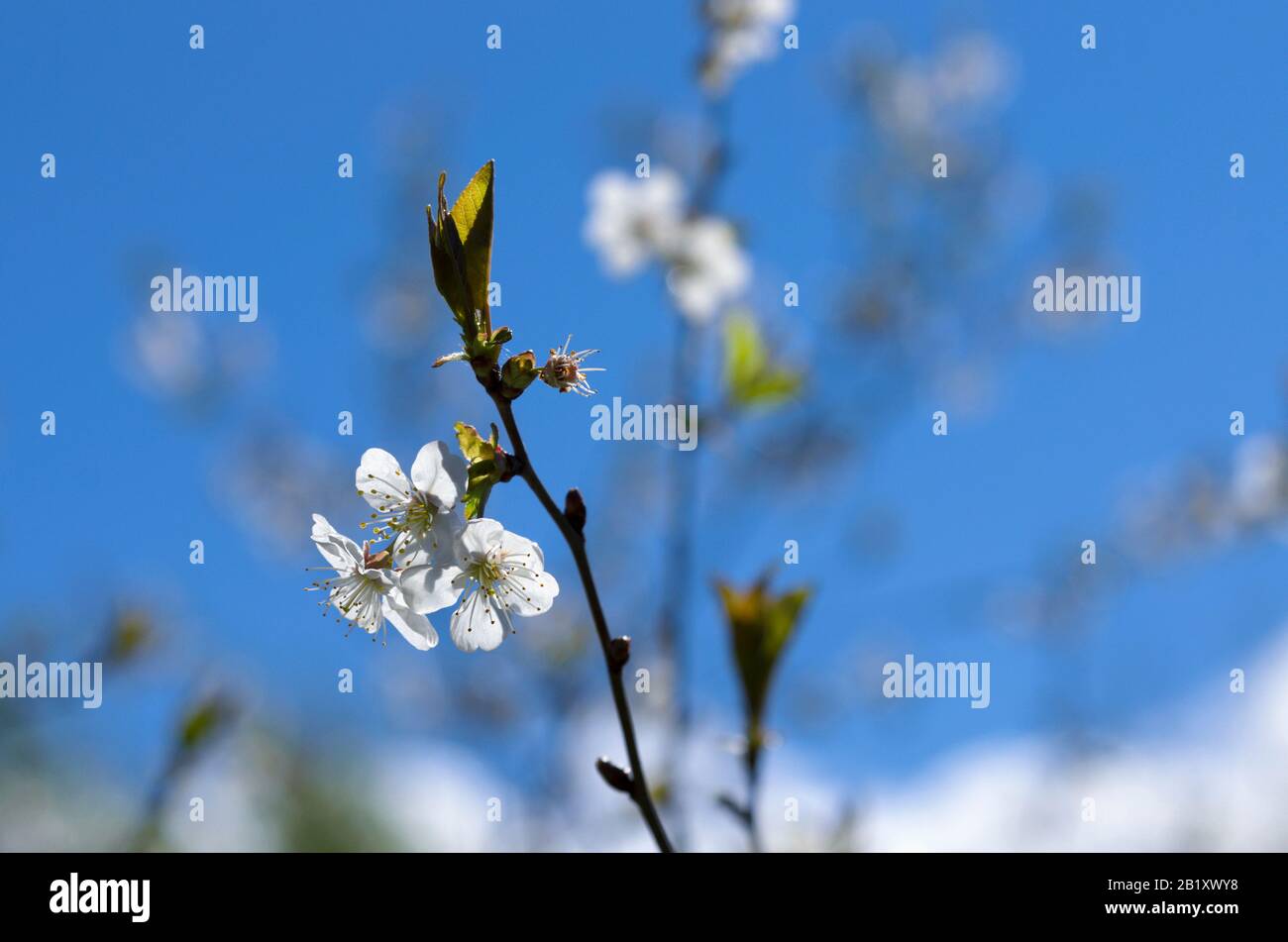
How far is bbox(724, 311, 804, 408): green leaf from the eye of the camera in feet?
6.05

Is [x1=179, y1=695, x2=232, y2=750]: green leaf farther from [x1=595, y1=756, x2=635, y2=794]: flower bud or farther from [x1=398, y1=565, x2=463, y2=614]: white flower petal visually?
[x1=595, y1=756, x2=635, y2=794]: flower bud

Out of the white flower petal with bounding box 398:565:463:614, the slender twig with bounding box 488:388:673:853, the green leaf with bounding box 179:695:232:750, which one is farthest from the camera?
the green leaf with bounding box 179:695:232:750

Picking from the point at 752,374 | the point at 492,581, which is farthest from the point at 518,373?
the point at 752,374

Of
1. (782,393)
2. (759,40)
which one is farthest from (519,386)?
(759,40)

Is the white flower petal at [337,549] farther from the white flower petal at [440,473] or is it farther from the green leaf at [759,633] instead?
the green leaf at [759,633]

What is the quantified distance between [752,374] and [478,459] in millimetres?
1058

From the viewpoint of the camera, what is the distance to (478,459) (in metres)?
0.87

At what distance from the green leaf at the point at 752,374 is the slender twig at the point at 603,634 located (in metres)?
1.05

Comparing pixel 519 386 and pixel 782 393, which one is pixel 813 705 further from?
pixel 519 386

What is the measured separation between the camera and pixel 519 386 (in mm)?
852

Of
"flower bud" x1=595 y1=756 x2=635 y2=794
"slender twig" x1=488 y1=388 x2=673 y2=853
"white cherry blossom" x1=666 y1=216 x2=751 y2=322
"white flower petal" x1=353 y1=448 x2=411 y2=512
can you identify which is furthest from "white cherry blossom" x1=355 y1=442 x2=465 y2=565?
"white cherry blossom" x1=666 y1=216 x2=751 y2=322

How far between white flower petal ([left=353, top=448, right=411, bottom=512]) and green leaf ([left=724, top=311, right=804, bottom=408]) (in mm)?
839

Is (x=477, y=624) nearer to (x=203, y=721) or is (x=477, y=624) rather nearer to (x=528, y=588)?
(x=528, y=588)
